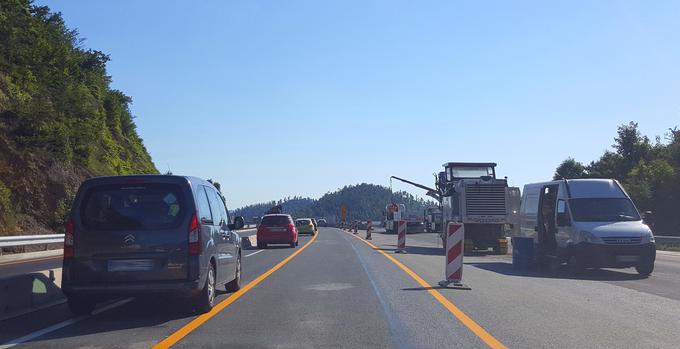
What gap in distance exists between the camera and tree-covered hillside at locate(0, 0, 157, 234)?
36.2 m

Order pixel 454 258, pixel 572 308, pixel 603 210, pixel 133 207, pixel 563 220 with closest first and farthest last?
pixel 133 207 < pixel 572 308 < pixel 454 258 < pixel 603 210 < pixel 563 220

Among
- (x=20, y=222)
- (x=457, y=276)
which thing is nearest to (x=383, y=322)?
(x=457, y=276)

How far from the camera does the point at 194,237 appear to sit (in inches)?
414

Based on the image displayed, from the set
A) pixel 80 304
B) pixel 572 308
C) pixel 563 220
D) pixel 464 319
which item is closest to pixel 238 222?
pixel 80 304

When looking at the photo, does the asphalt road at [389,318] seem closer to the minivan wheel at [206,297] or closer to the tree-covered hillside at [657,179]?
the minivan wheel at [206,297]

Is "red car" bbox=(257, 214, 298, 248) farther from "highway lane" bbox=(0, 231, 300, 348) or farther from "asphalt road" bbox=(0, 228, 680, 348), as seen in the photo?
"highway lane" bbox=(0, 231, 300, 348)

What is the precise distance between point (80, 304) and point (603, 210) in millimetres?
13731

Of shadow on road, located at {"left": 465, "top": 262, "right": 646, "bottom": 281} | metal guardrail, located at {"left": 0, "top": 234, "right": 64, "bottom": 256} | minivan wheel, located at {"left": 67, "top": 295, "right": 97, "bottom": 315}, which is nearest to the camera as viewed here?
minivan wheel, located at {"left": 67, "top": 295, "right": 97, "bottom": 315}

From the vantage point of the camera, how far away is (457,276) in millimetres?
15023

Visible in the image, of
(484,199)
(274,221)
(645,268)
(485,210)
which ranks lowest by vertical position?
(645,268)

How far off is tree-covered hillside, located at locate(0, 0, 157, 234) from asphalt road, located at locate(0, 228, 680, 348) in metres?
22.8

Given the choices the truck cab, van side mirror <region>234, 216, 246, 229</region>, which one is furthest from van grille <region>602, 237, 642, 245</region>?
the truck cab

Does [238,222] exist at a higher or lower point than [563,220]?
lower

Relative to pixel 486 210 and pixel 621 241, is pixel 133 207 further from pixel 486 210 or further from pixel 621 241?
pixel 486 210
